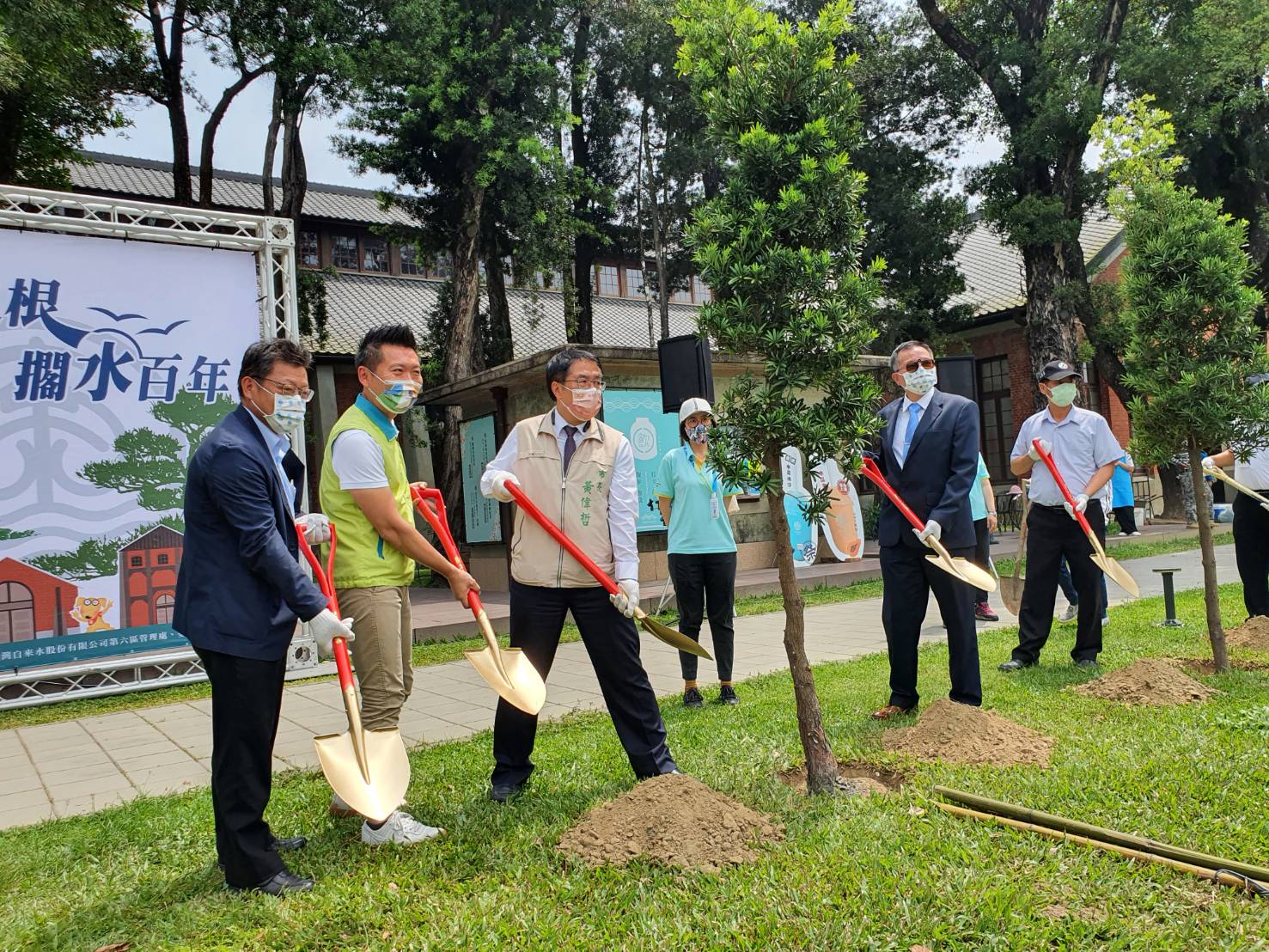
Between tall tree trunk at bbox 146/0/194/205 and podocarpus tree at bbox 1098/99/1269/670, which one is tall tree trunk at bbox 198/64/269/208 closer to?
tall tree trunk at bbox 146/0/194/205

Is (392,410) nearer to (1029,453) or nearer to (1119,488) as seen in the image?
(1029,453)

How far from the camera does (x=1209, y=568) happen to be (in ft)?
19.5

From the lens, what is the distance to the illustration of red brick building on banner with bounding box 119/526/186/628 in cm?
798

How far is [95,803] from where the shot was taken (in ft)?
15.7

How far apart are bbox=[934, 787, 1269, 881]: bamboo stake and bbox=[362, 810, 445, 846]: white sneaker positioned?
7.20 ft

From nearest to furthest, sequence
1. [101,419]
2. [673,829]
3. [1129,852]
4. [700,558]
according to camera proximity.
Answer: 1. [1129,852]
2. [673,829]
3. [700,558]
4. [101,419]

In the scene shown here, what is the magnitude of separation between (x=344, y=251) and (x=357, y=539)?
2363 centimetres

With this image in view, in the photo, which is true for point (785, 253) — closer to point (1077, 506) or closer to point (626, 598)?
point (626, 598)

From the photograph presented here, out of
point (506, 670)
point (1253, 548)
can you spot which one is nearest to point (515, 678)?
point (506, 670)

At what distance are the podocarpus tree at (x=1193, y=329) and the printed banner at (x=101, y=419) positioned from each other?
7680 millimetres

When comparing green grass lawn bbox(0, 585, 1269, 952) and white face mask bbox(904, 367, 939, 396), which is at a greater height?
white face mask bbox(904, 367, 939, 396)

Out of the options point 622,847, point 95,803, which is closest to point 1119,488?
point 622,847

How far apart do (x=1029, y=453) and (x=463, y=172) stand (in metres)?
13.4

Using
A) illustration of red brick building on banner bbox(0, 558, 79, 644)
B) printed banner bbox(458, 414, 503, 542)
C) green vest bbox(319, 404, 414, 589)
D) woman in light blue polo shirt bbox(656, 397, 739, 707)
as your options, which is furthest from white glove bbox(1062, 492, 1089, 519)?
printed banner bbox(458, 414, 503, 542)
